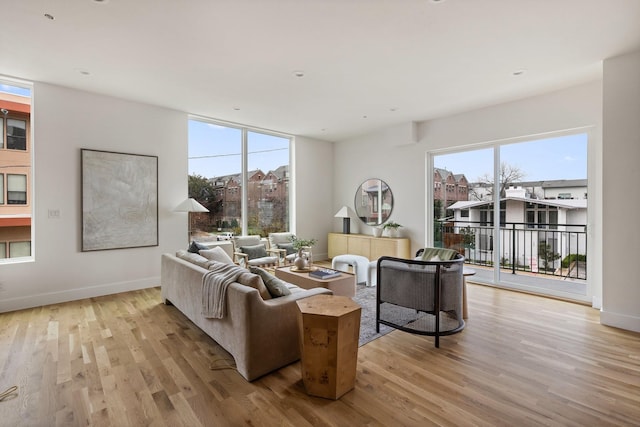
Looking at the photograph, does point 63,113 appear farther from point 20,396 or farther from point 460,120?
point 460,120

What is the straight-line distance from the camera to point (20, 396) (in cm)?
207

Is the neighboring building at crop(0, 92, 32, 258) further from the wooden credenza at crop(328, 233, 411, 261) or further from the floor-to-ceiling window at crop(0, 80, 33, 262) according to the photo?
A: the wooden credenza at crop(328, 233, 411, 261)

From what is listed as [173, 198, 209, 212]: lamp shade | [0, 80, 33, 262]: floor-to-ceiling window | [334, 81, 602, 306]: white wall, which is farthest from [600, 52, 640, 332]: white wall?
[0, 80, 33, 262]: floor-to-ceiling window

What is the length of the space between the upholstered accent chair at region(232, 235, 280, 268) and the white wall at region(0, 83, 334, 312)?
943 mm

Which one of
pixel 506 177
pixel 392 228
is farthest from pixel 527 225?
pixel 392 228

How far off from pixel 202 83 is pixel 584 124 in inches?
202

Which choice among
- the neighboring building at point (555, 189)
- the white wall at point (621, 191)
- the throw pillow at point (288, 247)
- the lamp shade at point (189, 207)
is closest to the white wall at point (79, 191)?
the lamp shade at point (189, 207)

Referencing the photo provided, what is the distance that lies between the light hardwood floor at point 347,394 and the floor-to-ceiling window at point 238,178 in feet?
8.99

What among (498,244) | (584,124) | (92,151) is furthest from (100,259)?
(584,124)

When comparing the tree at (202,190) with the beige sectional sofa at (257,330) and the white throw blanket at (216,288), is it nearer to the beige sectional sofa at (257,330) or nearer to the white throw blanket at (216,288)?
the white throw blanket at (216,288)

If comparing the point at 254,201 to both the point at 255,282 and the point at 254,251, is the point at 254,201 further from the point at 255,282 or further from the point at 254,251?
the point at 255,282

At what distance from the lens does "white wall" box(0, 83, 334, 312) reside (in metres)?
3.96

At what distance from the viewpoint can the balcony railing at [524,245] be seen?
438 centimetres

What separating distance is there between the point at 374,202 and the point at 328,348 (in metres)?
4.95
